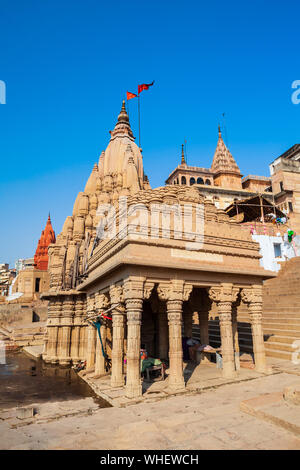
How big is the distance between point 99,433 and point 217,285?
707cm

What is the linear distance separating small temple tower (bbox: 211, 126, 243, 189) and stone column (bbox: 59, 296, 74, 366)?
3957 centimetres

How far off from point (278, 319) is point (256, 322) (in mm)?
6465

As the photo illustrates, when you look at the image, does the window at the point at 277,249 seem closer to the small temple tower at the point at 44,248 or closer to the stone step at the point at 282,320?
the stone step at the point at 282,320

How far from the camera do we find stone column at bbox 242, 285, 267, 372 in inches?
483

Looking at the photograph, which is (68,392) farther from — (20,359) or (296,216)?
(296,216)

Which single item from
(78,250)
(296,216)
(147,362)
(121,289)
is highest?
(296,216)

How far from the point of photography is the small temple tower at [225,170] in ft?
172

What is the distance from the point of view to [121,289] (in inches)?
415

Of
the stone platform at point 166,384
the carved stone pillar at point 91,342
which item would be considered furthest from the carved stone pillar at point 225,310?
the carved stone pillar at point 91,342

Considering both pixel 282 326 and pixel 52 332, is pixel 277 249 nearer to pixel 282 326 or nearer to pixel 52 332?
pixel 282 326

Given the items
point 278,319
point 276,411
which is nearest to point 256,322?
point 276,411

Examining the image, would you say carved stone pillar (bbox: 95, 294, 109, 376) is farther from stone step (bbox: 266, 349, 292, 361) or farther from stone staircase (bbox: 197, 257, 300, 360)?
stone step (bbox: 266, 349, 292, 361)

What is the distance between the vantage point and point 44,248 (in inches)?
2591
